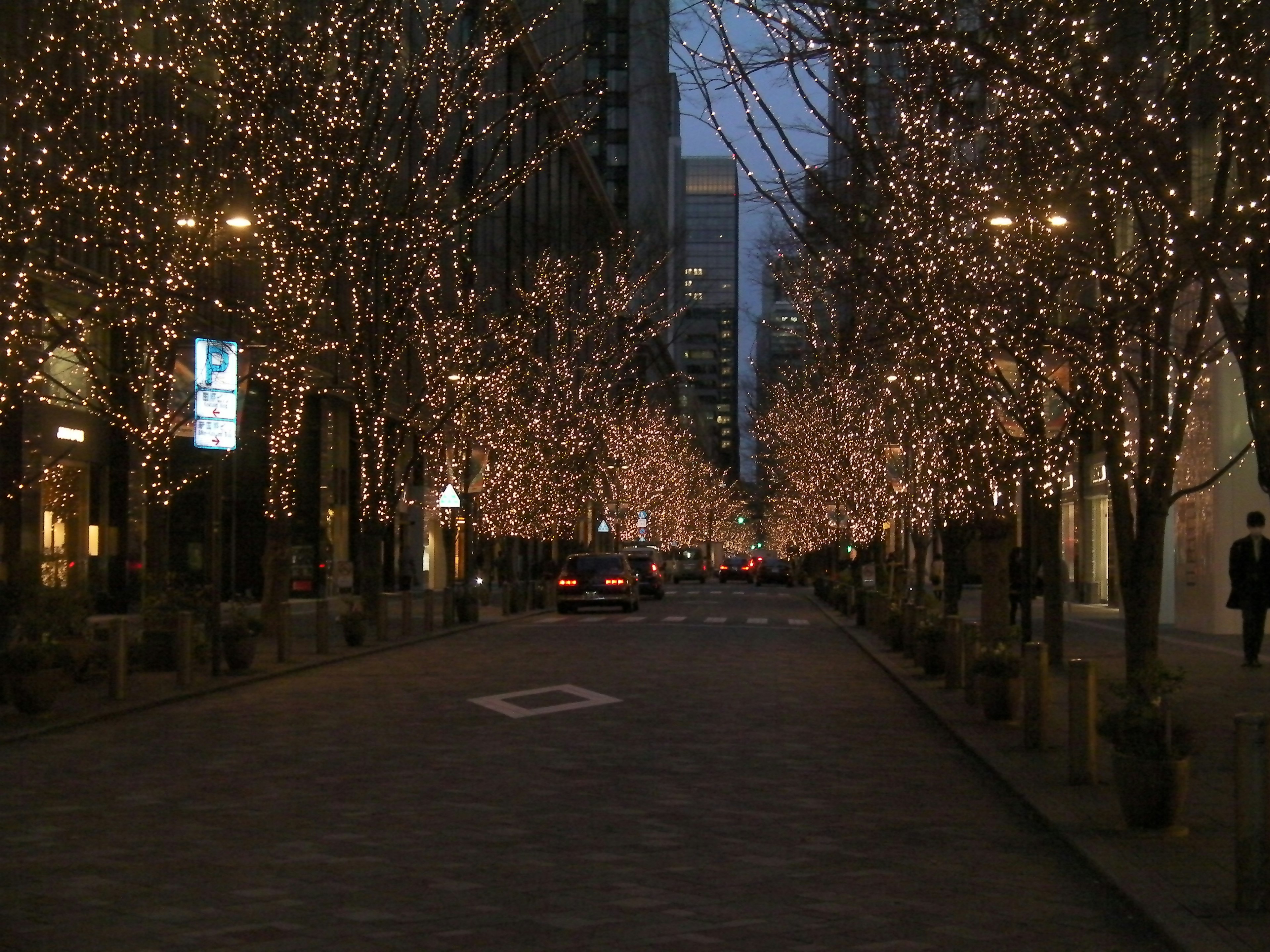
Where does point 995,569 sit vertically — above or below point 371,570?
→ above

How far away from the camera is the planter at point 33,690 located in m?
17.0

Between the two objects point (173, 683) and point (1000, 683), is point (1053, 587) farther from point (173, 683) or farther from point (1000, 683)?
point (173, 683)

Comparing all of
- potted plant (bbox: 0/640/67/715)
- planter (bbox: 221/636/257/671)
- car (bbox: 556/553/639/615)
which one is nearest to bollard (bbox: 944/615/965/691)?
planter (bbox: 221/636/257/671)

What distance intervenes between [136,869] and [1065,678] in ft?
49.7

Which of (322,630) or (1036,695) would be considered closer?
(1036,695)

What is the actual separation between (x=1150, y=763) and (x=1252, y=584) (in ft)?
42.0

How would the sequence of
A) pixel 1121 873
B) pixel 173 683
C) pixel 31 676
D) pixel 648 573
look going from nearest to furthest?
pixel 1121 873 < pixel 31 676 < pixel 173 683 < pixel 648 573

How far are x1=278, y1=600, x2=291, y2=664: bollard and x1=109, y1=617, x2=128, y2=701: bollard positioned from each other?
604cm

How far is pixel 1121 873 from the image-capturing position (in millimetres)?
8844

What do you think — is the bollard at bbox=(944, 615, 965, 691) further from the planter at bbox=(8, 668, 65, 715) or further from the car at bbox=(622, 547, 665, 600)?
the car at bbox=(622, 547, 665, 600)

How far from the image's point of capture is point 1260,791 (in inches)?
314

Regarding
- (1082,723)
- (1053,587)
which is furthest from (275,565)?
(1082,723)

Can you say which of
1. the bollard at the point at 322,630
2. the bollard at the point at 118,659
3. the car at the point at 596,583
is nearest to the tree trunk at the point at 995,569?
the bollard at the point at 118,659

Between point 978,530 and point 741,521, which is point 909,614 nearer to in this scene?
point 978,530
